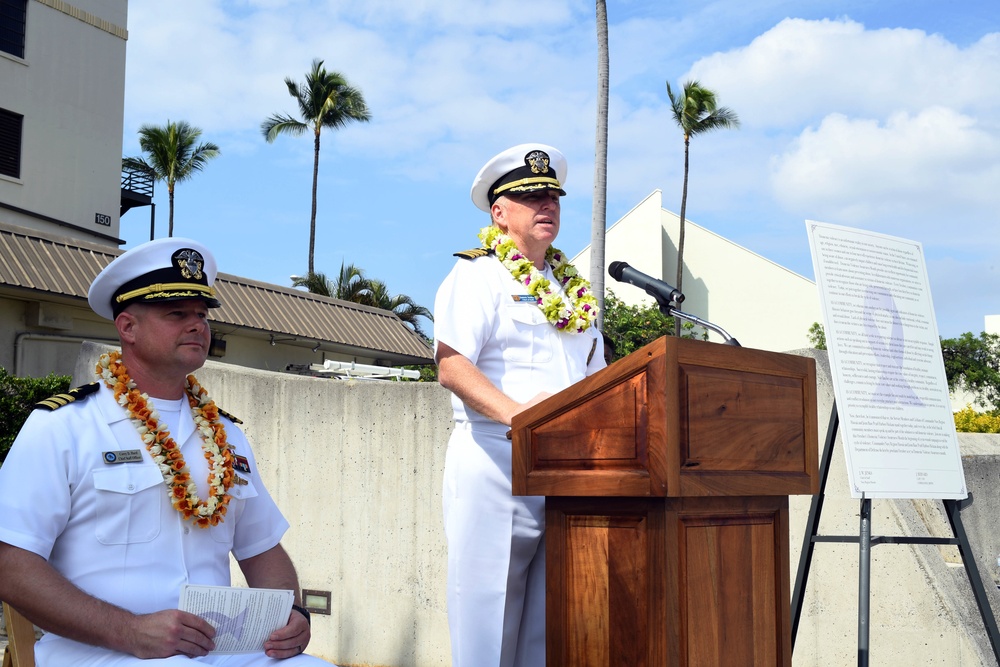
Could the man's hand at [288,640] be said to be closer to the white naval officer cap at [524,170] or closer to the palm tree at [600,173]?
the white naval officer cap at [524,170]

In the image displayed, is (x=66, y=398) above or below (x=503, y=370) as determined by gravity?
below

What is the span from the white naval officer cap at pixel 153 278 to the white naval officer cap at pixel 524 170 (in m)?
0.96

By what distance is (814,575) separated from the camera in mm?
4867

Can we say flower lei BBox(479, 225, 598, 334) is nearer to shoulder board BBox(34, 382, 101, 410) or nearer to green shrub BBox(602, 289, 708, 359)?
shoulder board BBox(34, 382, 101, 410)

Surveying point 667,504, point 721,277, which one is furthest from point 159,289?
point 721,277

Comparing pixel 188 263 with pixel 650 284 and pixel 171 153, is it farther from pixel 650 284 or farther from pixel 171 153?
pixel 171 153

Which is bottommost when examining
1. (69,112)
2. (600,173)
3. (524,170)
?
(524,170)

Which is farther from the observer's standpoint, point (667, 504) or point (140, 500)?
point (140, 500)

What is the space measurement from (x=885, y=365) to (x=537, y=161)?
1.61 meters

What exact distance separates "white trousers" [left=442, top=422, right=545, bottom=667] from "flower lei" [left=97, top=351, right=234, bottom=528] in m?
0.66

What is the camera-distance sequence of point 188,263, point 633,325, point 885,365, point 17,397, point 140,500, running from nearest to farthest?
point 140,500 < point 188,263 < point 885,365 < point 17,397 < point 633,325

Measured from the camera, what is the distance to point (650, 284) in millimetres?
2705

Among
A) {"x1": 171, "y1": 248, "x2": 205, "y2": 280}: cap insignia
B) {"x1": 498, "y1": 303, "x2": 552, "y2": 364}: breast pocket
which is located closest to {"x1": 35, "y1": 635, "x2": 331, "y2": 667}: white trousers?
{"x1": 171, "y1": 248, "x2": 205, "y2": 280}: cap insignia

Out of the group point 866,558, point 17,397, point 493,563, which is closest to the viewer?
point 493,563
